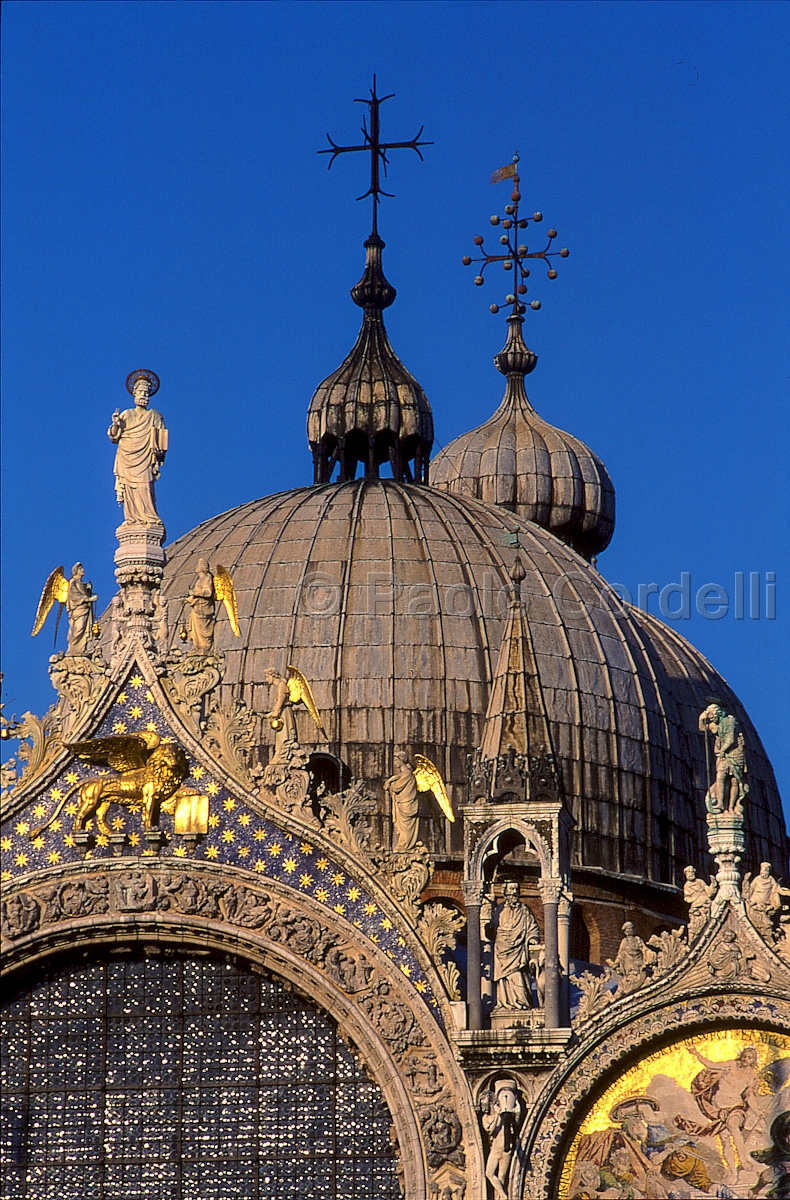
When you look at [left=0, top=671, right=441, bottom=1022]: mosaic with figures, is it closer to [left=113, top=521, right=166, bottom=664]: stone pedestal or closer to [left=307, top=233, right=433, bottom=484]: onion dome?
[left=113, top=521, right=166, bottom=664]: stone pedestal

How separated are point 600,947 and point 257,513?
A: 801 centimetres

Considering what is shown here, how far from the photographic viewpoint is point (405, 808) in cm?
3469

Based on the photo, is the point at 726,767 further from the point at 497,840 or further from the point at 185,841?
the point at 185,841

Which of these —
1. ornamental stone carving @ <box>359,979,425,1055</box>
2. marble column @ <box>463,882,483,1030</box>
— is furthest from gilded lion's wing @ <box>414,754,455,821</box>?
ornamental stone carving @ <box>359,979,425,1055</box>

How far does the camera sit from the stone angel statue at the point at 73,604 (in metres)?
35.3

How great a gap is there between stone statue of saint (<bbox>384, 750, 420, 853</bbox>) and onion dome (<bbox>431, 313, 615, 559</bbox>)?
1810 cm

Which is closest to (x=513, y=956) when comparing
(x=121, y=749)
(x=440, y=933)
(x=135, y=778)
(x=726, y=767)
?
(x=440, y=933)

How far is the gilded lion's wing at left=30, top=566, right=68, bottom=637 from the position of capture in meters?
36.1

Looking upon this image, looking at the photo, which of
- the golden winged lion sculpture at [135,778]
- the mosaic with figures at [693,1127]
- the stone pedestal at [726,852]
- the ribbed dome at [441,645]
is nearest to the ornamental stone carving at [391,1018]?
the mosaic with figures at [693,1127]

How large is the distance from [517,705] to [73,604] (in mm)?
4757

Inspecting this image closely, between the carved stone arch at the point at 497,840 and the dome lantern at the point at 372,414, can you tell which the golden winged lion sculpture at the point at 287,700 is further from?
the dome lantern at the point at 372,414

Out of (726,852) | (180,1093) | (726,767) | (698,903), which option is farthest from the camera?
(726,767)

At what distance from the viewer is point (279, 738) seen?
34750 millimetres

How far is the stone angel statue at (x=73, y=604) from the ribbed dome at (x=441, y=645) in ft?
20.0
